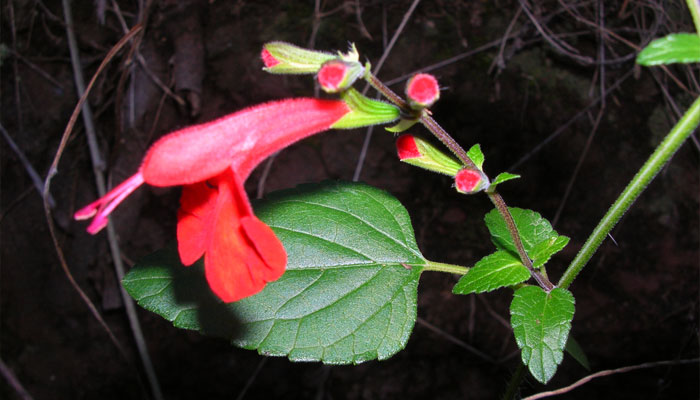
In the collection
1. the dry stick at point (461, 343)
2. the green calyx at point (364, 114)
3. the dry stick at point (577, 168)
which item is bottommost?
the dry stick at point (461, 343)

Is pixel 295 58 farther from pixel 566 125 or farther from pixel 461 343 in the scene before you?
pixel 566 125

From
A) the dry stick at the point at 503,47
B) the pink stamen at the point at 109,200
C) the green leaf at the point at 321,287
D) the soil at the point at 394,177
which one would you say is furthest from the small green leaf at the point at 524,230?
the dry stick at the point at 503,47

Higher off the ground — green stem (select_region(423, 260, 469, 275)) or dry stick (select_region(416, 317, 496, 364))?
green stem (select_region(423, 260, 469, 275))

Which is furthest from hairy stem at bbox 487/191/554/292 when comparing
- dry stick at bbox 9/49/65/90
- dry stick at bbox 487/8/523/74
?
dry stick at bbox 9/49/65/90

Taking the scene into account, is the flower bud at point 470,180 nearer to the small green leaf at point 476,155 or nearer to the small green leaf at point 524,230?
the small green leaf at point 476,155

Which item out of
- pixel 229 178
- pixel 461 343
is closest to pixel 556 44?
pixel 461 343

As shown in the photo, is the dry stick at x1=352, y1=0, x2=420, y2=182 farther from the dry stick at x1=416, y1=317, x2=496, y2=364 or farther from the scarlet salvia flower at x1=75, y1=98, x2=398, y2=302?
the scarlet salvia flower at x1=75, y1=98, x2=398, y2=302
